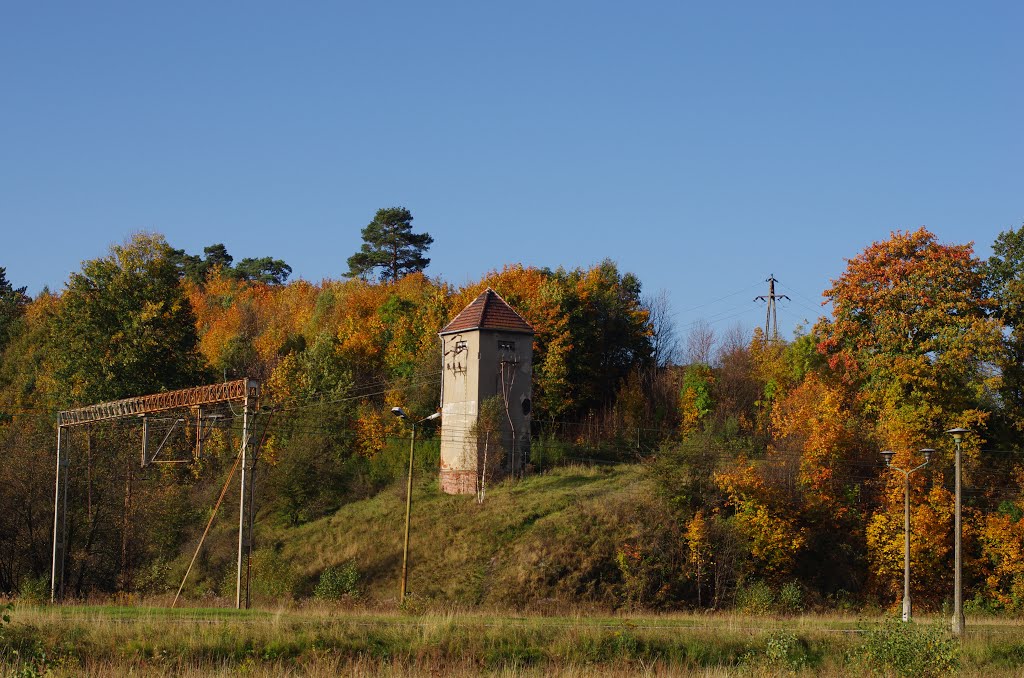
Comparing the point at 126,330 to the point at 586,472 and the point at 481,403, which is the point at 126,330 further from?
the point at 586,472

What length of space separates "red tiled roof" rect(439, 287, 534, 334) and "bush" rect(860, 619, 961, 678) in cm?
3394

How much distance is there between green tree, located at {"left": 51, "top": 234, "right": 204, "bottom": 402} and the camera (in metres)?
59.6

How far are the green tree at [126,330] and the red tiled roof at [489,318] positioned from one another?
1638 centimetres

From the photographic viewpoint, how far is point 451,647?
23.4 metres

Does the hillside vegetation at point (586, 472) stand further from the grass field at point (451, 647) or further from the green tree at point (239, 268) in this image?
the green tree at point (239, 268)

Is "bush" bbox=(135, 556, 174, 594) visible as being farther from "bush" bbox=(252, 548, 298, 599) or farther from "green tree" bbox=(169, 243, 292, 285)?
"green tree" bbox=(169, 243, 292, 285)

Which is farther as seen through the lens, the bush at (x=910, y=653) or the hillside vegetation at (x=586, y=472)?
the hillside vegetation at (x=586, y=472)

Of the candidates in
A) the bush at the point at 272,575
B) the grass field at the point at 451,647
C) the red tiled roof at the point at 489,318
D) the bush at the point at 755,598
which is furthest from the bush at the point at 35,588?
the bush at the point at 755,598

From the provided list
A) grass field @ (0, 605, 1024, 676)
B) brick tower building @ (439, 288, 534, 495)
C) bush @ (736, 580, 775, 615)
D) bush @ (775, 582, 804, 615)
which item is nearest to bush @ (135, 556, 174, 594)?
brick tower building @ (439, 288, 534, 495)

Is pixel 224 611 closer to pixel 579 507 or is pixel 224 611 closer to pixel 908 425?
pixel 579 507

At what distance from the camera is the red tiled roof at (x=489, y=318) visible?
54.8 m

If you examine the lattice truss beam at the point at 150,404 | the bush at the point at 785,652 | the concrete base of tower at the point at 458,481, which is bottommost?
the bush at the point at 785,652

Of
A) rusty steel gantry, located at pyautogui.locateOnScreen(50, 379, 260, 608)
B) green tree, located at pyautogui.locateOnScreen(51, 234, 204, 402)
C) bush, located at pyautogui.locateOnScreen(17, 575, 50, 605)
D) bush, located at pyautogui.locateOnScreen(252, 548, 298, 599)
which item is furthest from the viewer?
green tree, located at pyautogui.locateOnScreen(51, 234, 204, 402)

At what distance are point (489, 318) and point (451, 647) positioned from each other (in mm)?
32637
